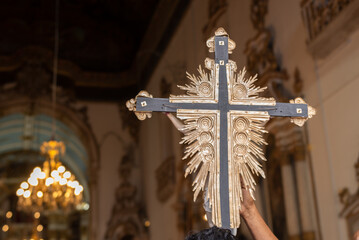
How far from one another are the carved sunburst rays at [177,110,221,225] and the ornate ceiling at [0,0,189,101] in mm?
13028

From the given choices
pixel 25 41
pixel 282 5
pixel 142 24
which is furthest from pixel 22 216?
pixel 282 5

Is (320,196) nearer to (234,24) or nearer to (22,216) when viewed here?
(234,24)

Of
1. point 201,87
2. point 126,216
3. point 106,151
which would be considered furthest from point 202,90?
point 106,151

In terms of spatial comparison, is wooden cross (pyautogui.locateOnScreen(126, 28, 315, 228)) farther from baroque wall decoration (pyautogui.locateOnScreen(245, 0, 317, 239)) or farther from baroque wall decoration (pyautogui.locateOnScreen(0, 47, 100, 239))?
baroque wall decoration (pyautogui.locateOnScreen(0, 47, 100, 239))

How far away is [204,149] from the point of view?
115 inches

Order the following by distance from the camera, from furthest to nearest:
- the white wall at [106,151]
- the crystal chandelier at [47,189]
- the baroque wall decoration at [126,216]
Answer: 1. the white wall at [106,151]
2. the baroque wall decoration at [126,216]
3. the crystal chandelier at [47,189]

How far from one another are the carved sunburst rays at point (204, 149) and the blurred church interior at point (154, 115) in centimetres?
388

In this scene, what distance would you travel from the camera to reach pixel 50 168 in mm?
12227

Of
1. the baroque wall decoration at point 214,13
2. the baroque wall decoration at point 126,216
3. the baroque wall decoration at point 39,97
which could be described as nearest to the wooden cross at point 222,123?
the baroque wall decoration at point 214,13

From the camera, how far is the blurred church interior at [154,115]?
7062 millimetres

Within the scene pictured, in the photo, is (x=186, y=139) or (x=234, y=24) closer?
(x=186, y=139)

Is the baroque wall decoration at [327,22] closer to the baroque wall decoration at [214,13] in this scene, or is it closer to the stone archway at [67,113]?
the baroque wall decoration at [214,13]

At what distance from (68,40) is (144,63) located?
92.3 inches

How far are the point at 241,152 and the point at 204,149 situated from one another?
0.18 m
